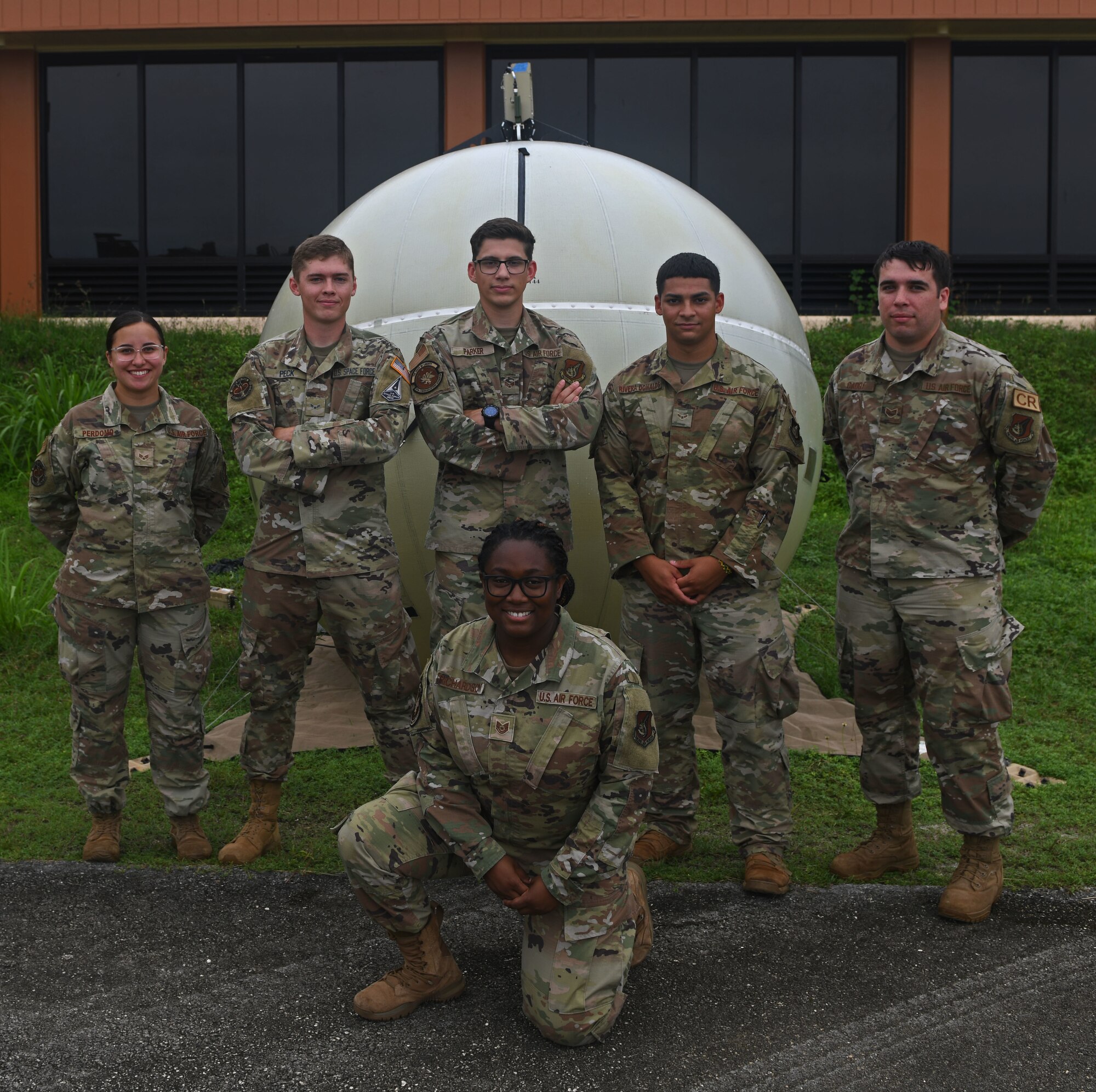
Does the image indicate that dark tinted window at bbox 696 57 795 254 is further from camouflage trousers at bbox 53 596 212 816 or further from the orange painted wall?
camouflage trousers at bbox 53 596 212 816

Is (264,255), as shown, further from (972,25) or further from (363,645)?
(363,645)

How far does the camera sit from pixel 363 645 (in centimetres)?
418

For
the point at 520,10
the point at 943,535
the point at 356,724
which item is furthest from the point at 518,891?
the point at 520,10

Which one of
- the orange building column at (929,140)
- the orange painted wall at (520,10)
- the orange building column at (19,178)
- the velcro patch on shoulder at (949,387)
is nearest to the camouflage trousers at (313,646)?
the velcro patch on shoulder at (949,387)

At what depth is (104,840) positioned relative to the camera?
4.29 metres

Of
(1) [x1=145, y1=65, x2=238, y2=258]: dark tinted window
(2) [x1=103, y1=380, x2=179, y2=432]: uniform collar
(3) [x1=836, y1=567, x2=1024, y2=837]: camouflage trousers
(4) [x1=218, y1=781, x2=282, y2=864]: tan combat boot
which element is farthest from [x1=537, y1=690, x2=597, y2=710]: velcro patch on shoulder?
(1) [x1=145, y1=65, x2=238, y2=258]: dark tinted window

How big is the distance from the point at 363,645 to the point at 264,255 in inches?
386

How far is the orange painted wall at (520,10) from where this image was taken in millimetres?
12039

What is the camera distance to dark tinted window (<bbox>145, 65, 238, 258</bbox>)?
13.1m

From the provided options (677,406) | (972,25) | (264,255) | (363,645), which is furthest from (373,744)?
(972,25)

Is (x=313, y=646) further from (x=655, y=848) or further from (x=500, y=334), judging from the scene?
(x=655, y=848)

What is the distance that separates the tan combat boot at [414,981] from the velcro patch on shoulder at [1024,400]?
2.25 metres

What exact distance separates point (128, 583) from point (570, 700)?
185cm

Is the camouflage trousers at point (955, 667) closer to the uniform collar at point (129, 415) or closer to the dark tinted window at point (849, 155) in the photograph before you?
the uniform collar at point (129, 415)
